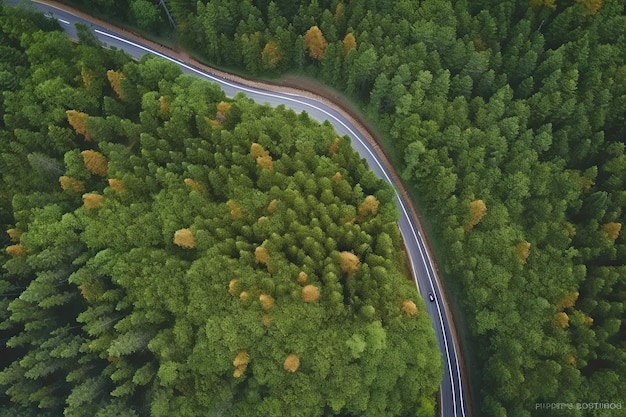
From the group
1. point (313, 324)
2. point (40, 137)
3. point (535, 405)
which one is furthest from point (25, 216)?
point (535, 405)

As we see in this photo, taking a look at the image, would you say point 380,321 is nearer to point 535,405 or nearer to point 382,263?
point 382,263

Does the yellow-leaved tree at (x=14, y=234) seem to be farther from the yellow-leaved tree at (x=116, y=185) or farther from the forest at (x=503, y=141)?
the forest at (x=503, y=141)

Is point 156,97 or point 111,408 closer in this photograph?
point 111,408

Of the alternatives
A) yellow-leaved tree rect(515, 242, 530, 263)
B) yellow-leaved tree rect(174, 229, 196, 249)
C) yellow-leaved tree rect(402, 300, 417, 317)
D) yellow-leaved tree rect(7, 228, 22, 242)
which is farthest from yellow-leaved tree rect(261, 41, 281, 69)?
yellow-leaved tree rect(515, 242, 530, 263)

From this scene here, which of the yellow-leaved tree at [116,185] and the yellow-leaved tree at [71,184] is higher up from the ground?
the yellow-leaved tree at [116,185]

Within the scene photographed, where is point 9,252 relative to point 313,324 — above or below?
below

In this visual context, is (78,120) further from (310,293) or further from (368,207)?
(368,207)

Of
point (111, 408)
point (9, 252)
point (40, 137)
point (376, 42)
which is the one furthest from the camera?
point (376, 42)

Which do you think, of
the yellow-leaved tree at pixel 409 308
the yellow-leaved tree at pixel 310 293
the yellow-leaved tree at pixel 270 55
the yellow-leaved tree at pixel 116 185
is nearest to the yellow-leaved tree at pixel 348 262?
the yellow-leaved tree at pixel 310 293
